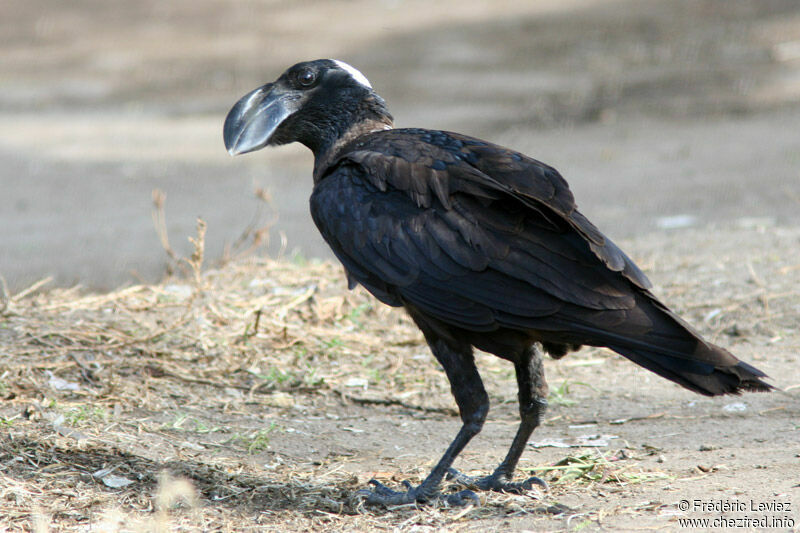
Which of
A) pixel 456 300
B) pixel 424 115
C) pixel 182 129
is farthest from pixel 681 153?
pixel 456 300

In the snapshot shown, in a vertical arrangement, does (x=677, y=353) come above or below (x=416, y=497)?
above

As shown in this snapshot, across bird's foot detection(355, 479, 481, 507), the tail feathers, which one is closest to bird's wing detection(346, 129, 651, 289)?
the tail feathers

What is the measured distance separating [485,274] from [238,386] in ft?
6.25

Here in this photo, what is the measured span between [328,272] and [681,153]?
501 cm

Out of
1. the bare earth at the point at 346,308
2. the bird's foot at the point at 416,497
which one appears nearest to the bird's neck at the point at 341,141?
the bare earth at the point at 346,308

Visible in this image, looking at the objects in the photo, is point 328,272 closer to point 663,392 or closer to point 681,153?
point 663,392

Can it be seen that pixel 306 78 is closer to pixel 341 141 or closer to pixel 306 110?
pixel 306 110

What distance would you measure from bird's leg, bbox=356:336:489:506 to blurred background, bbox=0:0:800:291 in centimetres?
405

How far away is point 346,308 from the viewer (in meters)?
5.98

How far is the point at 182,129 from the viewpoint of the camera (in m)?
11.7

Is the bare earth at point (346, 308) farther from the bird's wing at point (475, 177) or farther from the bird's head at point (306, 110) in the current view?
the bird's head at point (306, 110)

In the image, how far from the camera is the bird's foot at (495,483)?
3816 mm

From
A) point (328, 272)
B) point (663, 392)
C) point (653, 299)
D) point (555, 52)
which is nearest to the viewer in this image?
point (653, 299)

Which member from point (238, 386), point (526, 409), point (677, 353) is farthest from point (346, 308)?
point (677, 353)
